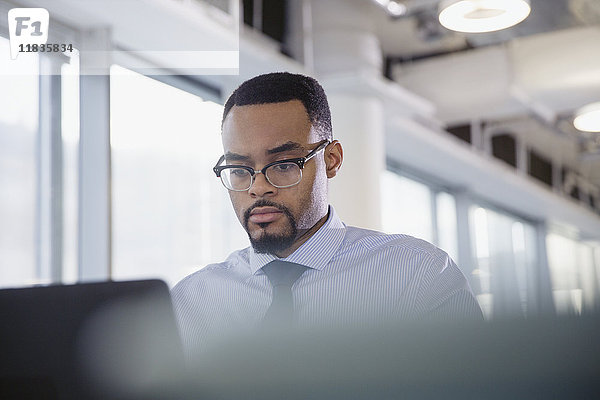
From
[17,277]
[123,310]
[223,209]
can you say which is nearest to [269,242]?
[123,310]

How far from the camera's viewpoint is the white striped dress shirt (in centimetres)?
94

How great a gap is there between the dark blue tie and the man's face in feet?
0.10

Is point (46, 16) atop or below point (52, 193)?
atop

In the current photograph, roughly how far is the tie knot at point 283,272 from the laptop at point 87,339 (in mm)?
730

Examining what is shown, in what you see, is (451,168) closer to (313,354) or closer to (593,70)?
(593,70)

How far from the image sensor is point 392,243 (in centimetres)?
111

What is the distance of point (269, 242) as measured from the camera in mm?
955

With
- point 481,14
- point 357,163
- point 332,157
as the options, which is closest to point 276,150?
point 332,157

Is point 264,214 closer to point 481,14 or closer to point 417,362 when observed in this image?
point 417,362

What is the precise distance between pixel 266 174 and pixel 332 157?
23 cm

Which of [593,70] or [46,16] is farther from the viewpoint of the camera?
[593,70]

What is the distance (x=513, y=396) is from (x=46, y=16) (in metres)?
2.65

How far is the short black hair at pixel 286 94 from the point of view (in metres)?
0.97

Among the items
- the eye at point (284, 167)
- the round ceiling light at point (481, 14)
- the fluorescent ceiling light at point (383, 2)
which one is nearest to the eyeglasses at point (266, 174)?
the eye at point (284, 167)
